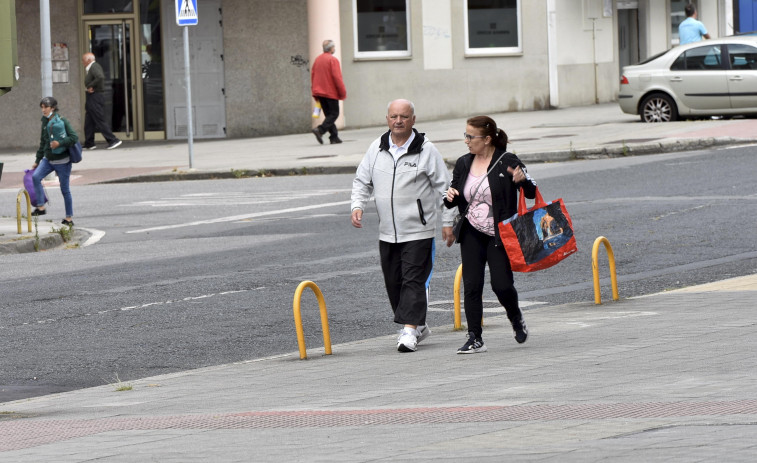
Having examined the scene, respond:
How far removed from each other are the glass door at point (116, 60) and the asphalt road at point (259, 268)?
407 inches

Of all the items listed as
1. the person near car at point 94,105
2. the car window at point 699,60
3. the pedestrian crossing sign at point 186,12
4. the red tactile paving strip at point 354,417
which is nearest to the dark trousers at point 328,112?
the pedestrian crossing sign at point 186,12

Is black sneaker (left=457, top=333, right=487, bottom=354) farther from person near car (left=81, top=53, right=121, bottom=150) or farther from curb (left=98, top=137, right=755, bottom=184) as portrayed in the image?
person near car (left=81, top=53, right=121, bottom=150)

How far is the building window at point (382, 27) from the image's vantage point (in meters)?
31.1

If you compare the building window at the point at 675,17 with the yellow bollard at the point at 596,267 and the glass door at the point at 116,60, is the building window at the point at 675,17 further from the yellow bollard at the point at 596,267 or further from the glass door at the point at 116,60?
the yellow bollard at the point at 596,267

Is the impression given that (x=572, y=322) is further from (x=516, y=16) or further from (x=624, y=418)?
(x=516, y=16)

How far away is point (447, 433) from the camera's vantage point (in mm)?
6047

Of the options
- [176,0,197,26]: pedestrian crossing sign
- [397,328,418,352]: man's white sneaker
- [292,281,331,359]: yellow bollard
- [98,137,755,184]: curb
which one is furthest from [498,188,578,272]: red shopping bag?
[176,0,197,26]: pedestrian crossing sign

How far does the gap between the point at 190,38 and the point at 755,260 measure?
2004cm

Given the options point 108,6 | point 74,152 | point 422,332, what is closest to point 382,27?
point 108,6

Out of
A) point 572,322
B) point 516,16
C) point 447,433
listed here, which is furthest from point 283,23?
point 447,433

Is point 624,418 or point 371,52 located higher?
point 371,52

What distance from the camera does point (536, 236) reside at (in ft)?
28.8

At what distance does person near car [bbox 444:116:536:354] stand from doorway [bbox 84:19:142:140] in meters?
A: 22.8

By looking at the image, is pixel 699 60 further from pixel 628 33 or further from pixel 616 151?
pixel 628 33
